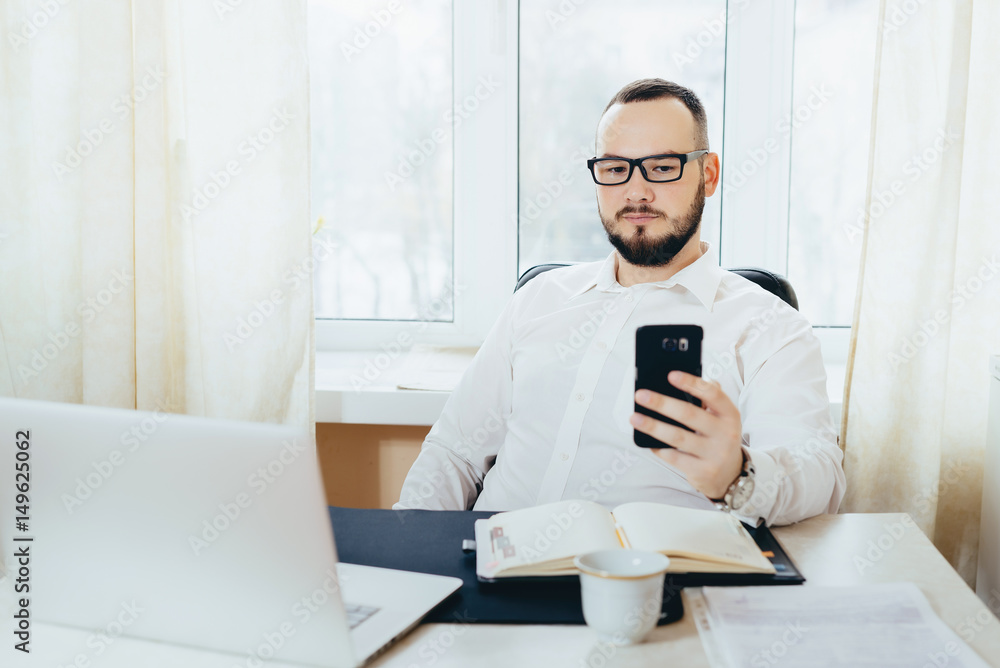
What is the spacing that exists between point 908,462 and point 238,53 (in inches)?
68.3

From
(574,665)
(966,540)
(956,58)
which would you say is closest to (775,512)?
(574,665)

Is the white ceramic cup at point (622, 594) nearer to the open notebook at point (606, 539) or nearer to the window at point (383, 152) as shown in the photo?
the open notebook at point (606, 539)

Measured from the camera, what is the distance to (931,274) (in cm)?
167

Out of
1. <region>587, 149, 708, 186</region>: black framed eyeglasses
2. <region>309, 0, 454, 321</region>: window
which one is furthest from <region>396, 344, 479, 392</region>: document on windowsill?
<region>587, 149, 708, 186</region>: black framed eyeglasses

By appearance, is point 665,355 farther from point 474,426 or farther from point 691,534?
point 474,426

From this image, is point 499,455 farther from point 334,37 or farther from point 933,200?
point 334,37

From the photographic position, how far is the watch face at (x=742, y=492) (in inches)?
38.8

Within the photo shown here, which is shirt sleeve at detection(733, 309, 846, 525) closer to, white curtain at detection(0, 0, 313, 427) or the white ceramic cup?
the white ceramic cup

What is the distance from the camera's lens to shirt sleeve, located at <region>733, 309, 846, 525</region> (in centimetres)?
101

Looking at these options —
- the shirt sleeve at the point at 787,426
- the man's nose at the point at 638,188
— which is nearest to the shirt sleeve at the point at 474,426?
the man's nose at the point at 638,188

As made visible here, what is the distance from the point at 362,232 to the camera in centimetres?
217

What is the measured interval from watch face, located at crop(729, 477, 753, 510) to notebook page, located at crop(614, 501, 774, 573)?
28 mm

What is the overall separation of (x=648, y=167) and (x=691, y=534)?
0.80 metres

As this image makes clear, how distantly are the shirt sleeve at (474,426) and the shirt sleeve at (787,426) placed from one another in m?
0.45
